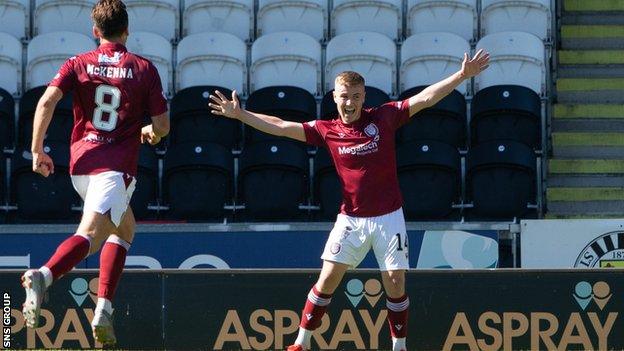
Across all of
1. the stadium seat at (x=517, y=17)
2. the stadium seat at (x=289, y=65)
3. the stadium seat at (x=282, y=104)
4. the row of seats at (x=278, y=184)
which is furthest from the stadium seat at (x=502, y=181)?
the stadium seat at (x=517, y=17)

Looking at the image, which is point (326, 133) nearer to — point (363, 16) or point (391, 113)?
point (391, 113)

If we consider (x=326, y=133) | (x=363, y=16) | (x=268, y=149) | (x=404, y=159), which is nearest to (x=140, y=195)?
(x=268, y=149)

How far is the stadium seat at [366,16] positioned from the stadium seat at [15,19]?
3319 mm

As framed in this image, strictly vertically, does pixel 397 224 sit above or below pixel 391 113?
below

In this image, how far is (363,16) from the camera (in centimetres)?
1391

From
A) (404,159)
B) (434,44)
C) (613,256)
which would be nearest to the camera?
(613,256)

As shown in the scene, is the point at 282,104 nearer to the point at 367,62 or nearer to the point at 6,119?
the point at 367,62

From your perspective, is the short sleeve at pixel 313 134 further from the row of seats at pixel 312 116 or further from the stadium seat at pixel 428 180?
the row of seats at pixel 312 116

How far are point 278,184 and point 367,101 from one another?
4.27ft

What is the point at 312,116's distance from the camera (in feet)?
41.5

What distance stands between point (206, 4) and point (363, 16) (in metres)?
1.69

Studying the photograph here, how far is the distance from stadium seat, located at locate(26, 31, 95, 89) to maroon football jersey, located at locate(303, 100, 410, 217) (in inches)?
233

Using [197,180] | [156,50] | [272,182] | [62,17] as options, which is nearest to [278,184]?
[272,182]

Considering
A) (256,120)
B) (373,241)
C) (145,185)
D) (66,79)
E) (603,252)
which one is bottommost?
(603,252)
